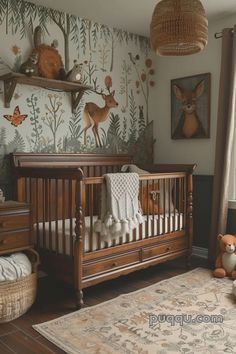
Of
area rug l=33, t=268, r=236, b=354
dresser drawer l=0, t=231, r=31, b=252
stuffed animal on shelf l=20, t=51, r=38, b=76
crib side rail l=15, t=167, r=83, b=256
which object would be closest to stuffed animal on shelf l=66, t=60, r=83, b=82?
stuffed animal on shelf l=20, t=51, r=38, b=76

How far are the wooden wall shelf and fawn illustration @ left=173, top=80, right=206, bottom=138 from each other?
3.43ft

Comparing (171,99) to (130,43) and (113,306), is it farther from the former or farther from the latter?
(113,306)

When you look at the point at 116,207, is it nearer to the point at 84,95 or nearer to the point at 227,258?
the point at 227,258

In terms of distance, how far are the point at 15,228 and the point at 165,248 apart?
128 cm

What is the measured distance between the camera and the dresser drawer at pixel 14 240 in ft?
7.52

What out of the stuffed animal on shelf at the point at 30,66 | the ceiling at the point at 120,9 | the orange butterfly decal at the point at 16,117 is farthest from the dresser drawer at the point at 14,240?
the ceiling at the point at 120,9

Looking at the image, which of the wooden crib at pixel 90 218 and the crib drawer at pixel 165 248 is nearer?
the wooden crib at pixel 90 218

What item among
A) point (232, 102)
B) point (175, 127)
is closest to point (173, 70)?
point (175, 127)

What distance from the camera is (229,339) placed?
1948 mm

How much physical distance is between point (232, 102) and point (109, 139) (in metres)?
1.17

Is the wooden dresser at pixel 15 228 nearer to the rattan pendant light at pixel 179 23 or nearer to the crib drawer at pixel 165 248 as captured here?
the crib drawer at pixel 165 248

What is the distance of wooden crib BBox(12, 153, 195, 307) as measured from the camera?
2350 millimetres

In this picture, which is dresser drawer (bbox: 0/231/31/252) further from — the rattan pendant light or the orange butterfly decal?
the rattan pendant light

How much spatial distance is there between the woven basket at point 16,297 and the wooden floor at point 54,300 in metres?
0.05
